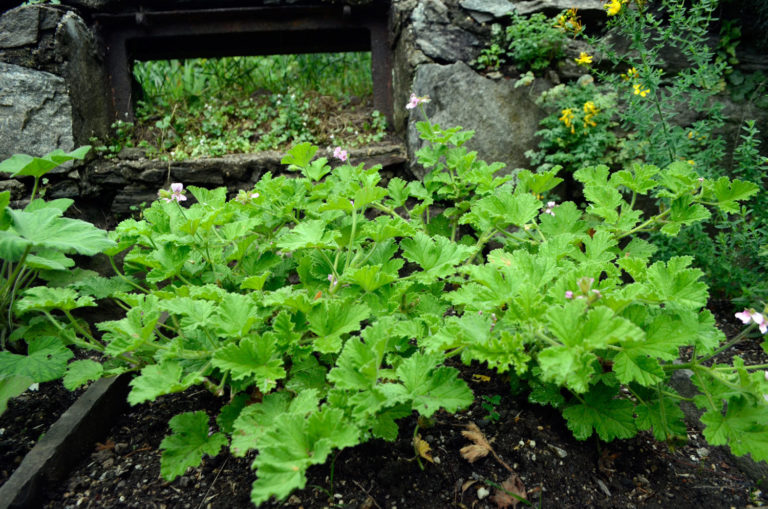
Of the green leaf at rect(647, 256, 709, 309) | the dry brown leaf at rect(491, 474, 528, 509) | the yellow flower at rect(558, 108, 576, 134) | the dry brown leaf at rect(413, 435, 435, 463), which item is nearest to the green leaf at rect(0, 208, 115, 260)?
the dry brown leaf at rect(413, 435, 435, 463)

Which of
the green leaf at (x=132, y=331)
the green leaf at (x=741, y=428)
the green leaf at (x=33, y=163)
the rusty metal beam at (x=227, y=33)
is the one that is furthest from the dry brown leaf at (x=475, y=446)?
the rusty metal beam at (x=227, y=33)

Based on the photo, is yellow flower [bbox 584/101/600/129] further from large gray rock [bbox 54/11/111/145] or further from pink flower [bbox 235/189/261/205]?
large gray rock [bbox 54/11/111/145]

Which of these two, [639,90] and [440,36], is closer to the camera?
[639,90]

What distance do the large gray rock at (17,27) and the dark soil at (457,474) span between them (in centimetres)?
212

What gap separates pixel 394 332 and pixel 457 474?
0.45 m

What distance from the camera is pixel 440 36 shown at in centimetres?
290

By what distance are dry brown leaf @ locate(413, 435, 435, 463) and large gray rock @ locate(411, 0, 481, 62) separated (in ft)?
7.68

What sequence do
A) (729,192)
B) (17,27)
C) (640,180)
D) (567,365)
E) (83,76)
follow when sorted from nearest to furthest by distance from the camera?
(567,365)
(729,192)
(640,180)
(17,27)
(83,76)

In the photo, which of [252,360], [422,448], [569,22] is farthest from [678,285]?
[569,22]

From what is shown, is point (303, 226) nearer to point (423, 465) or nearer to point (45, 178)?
point (423, 465)

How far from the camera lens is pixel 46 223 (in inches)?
49.7

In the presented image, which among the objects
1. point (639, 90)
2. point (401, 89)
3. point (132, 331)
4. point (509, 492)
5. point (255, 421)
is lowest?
point (509, 492)

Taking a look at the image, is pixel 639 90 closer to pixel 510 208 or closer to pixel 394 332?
pixel 510 208

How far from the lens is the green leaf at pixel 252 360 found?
1.17 metres
